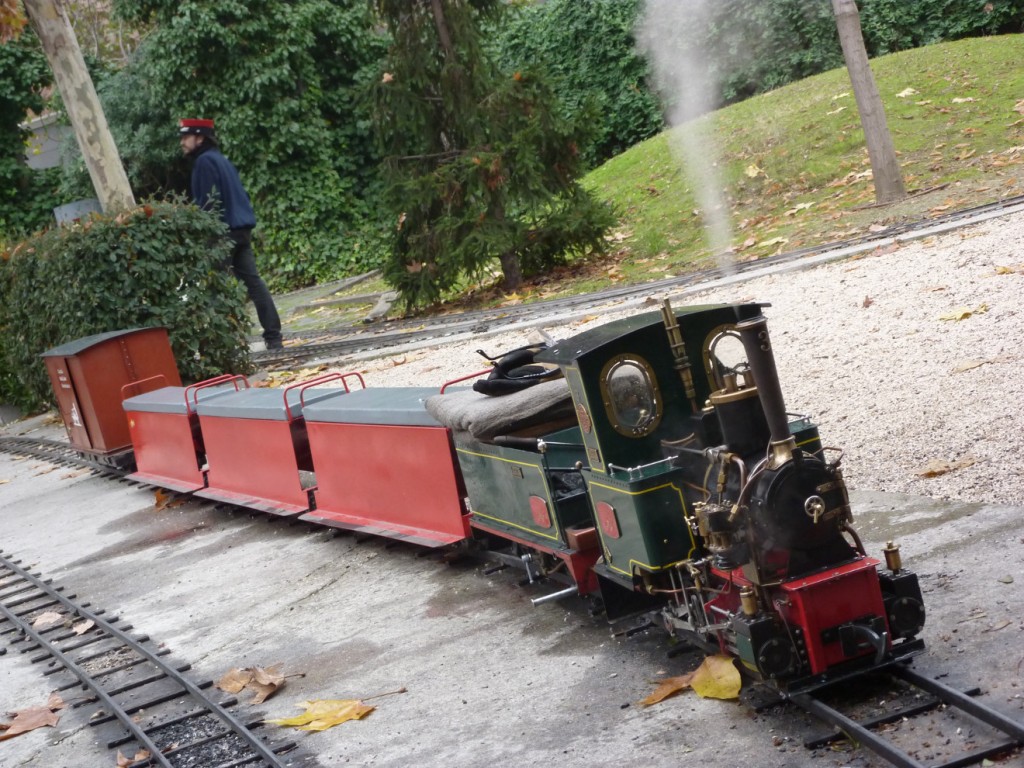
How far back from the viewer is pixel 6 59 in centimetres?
2730

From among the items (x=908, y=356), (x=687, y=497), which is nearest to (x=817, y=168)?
(x=908, y=356)

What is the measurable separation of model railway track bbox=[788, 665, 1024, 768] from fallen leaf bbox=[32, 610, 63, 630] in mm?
5267

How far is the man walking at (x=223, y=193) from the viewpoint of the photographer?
1557cm

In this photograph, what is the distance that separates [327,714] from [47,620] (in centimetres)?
339

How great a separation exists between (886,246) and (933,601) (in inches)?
305

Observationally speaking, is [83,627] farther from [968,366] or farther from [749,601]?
[968,366]

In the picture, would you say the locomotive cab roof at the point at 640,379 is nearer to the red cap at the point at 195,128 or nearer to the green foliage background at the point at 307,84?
the red cap at the point at 195,128

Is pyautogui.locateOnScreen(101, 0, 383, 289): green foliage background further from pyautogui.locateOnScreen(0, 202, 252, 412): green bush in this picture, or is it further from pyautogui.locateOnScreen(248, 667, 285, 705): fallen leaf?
pyautogui.locateOnScreen(248, 667, 285, 705): fallen leaf

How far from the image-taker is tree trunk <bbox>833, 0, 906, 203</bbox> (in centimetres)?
1480

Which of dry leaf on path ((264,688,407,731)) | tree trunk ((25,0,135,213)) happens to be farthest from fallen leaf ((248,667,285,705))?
tree trunk ((25,0,135,213))

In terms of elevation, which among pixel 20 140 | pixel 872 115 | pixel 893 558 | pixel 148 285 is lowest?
pixel 893 558

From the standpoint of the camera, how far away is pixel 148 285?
48.0 feet

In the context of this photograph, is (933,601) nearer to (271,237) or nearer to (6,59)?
(271,237)

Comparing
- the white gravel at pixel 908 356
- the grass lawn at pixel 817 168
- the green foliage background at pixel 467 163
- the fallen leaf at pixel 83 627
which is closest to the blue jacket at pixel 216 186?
the green foliage background at pixel 467 163
